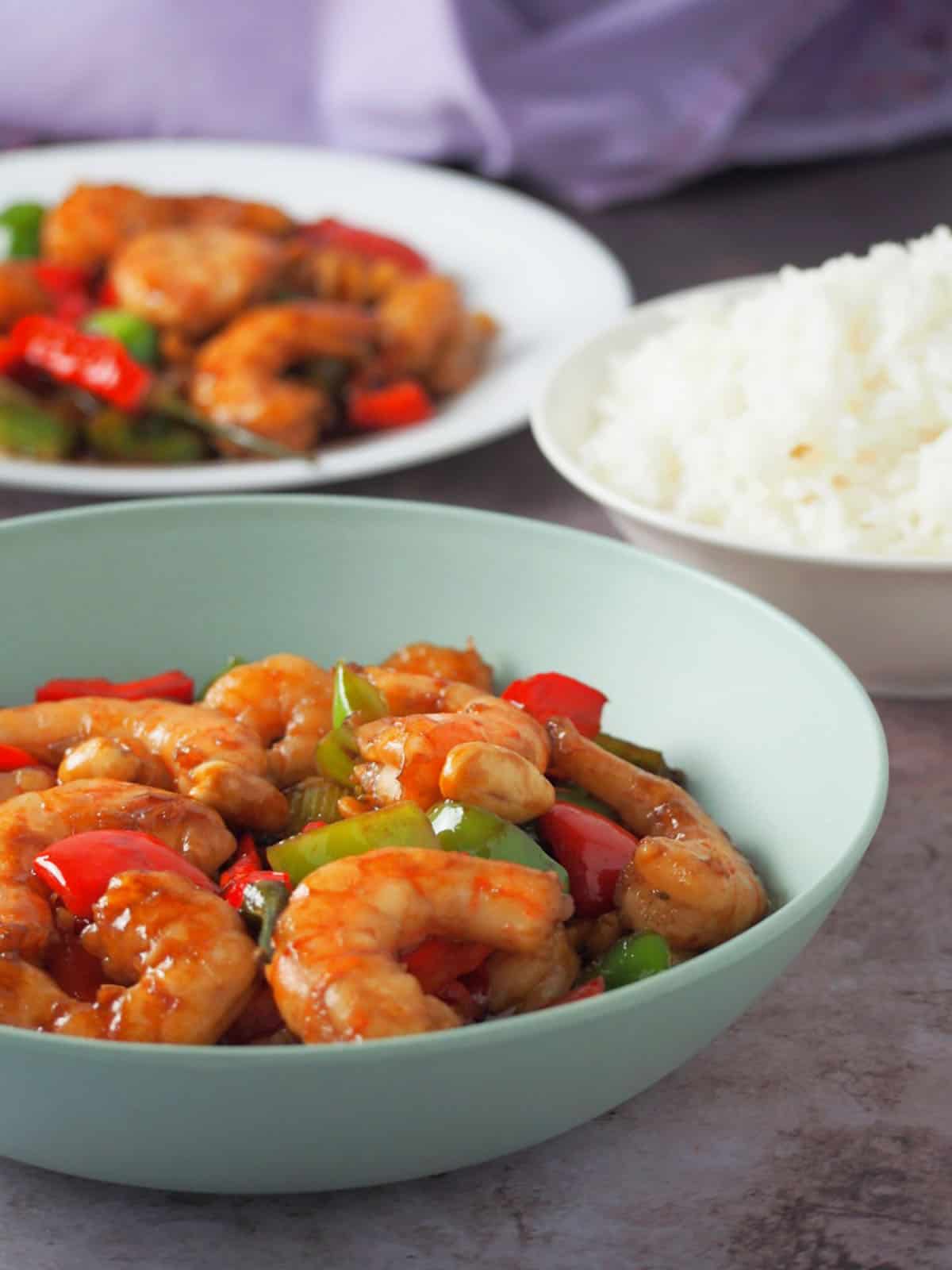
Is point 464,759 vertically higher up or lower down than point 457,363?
higher up

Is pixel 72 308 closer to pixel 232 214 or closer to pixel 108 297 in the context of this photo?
pixel 108 297

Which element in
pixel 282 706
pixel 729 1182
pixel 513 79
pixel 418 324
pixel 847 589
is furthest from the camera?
pixel 513 79

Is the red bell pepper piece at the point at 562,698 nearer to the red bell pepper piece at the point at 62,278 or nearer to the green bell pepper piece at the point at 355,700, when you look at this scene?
the green bell pepper piece at the point at 355,700

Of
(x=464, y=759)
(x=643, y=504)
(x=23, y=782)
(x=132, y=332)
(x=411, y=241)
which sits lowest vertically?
(x=411, y=241)

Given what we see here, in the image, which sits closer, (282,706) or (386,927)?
(386,927)

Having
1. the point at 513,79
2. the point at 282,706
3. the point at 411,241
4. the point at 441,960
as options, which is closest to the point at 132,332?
the point at 411,241

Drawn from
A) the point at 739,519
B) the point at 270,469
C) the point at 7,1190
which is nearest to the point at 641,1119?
the point at 7,1190

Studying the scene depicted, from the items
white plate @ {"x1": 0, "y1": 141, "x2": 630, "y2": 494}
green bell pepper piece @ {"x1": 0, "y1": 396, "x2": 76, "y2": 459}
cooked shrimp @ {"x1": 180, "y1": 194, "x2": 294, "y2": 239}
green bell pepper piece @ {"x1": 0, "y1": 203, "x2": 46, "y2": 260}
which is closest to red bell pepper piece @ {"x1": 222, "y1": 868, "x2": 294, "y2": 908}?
white plate @ {"x1": 0, "y1": 141, "x2": 630, "y2": 494}

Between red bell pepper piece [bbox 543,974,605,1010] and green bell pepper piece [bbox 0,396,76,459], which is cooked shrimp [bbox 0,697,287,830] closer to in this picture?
red bell pepper piece [bbox 543,974,605,1010]
